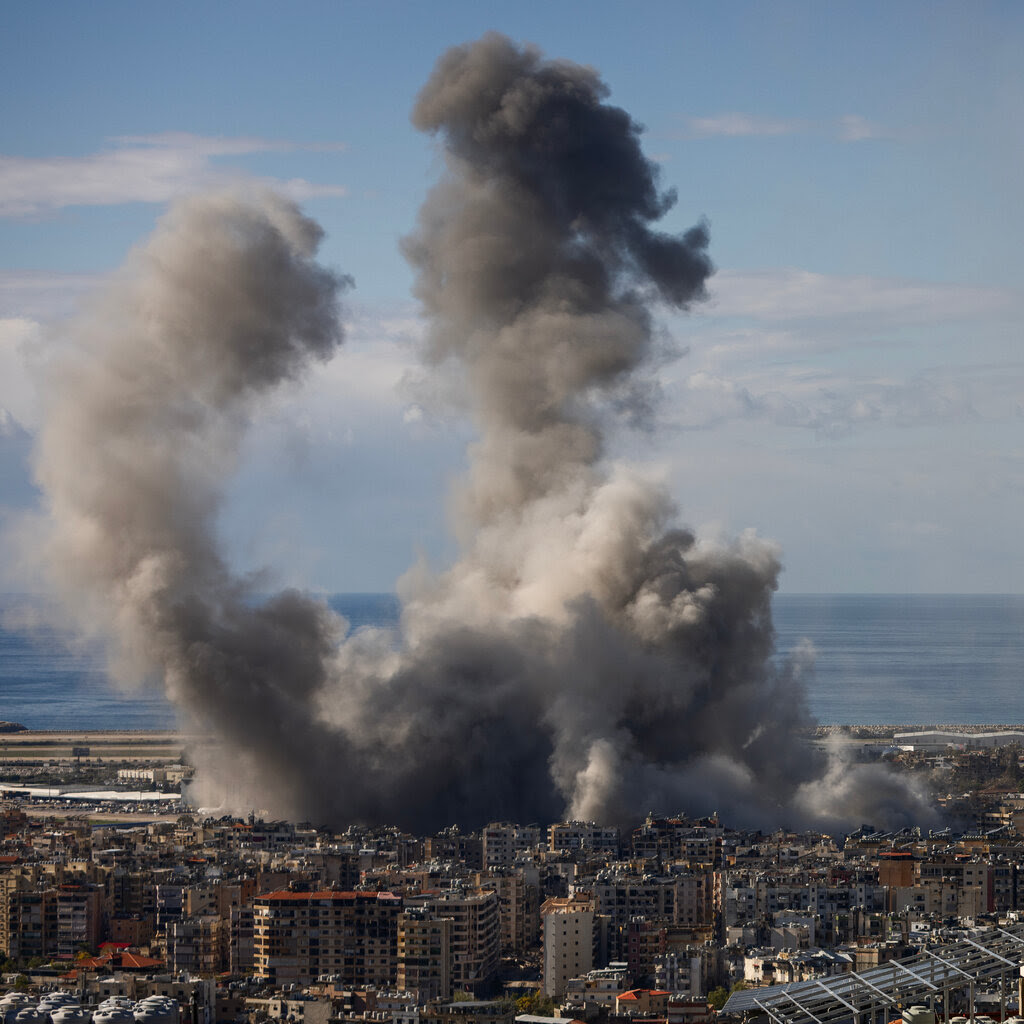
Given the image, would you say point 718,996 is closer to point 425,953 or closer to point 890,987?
point 425,953

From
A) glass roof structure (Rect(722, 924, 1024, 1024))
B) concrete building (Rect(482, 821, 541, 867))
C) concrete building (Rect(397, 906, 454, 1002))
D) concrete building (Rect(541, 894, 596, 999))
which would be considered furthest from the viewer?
concrete building (Rect(482, 821, 541, 867))

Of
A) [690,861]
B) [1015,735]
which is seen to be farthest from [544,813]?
[1015,735]

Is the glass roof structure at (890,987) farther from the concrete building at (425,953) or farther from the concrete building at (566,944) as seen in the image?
the concrete building at (425,953)

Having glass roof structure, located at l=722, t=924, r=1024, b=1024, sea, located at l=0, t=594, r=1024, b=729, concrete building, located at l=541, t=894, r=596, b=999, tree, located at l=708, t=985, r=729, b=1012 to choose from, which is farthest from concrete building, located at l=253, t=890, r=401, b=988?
sea, located at l=0, t=594, r=1024, b=729

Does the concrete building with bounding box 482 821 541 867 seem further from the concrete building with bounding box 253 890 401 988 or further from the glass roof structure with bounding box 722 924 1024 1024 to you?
the glass roof structure with bounding box 722 924 1024 1024

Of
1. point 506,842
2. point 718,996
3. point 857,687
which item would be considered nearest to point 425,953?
point 718,996

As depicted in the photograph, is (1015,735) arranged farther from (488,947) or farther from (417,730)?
(488,947)

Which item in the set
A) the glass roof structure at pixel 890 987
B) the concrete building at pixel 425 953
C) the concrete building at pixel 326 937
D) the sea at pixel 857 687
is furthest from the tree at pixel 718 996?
the sea at pixel 857 687
